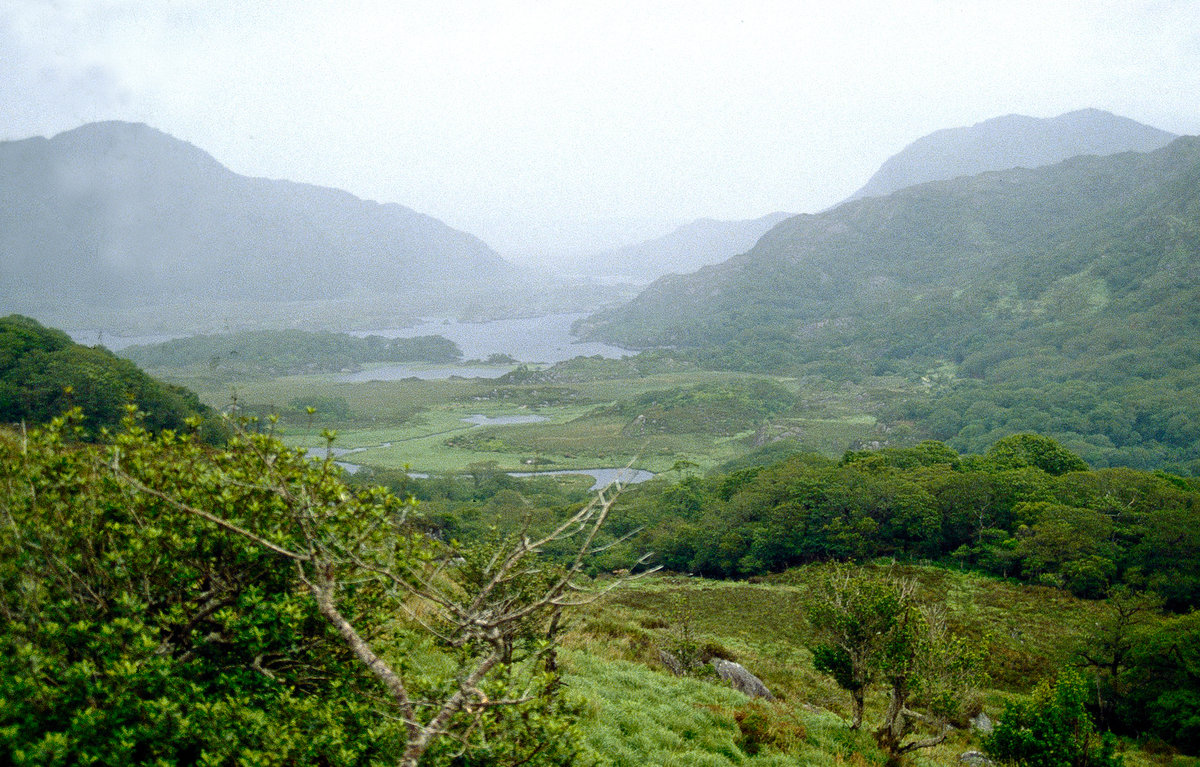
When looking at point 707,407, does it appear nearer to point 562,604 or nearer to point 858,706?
point 858,706

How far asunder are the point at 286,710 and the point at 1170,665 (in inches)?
1560

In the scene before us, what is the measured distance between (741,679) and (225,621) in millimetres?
19365

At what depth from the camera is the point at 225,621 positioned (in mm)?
6051

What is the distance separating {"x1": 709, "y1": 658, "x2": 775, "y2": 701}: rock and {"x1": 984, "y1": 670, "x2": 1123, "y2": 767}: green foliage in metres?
6.80

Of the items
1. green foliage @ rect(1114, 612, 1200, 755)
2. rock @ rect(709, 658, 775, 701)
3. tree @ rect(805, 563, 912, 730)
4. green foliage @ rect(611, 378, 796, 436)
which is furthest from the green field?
tree @ rect(805, 563, 912, 730)

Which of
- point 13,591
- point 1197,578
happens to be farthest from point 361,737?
point 1197,578

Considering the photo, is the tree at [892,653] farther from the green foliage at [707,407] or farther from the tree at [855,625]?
the green foliage at [707,407]

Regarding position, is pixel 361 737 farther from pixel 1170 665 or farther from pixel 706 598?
pixel 706 598

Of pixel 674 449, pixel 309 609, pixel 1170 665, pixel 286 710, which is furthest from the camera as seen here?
pixel 674 449

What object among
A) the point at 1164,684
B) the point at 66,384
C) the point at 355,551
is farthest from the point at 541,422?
the point at 355,551

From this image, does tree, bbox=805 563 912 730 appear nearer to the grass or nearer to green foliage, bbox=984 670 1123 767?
the grass

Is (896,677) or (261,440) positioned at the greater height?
(261,440)

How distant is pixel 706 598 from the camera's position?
167ft

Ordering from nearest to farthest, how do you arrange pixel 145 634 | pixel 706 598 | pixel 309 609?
pixel 145 634, pixel 309 609, pixel 706 598
